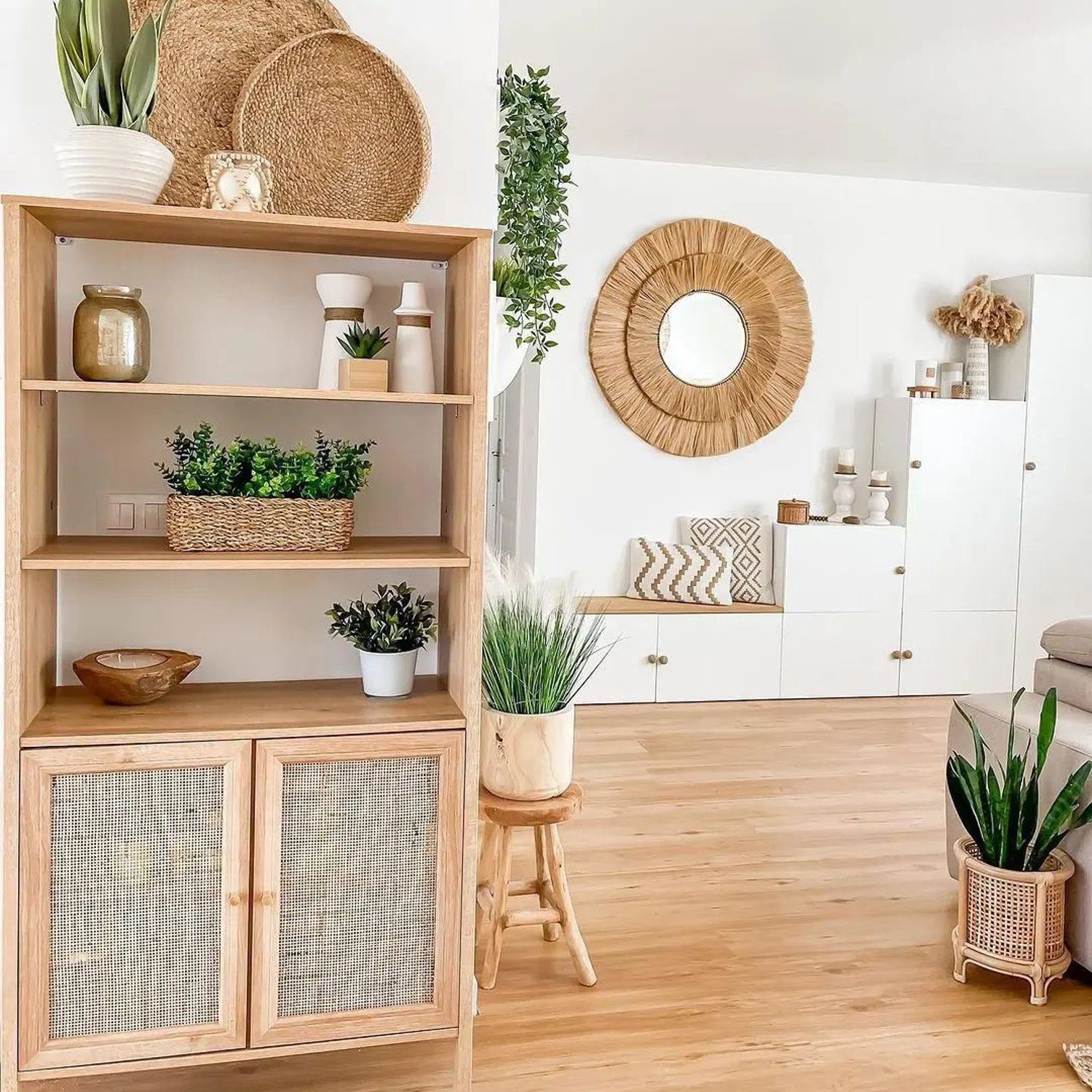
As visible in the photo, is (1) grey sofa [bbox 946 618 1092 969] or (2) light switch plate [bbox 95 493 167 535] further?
(1) grey sofa [bbox 946 618 1092 969]

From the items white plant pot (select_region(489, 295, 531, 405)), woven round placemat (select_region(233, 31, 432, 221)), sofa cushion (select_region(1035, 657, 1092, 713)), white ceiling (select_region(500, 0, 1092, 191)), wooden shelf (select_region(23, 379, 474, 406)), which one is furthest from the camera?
white ceiling (select_region(500, 0, 1092, 191))

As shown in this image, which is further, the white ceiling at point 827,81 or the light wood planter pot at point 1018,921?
the white ceiling at point 827,81

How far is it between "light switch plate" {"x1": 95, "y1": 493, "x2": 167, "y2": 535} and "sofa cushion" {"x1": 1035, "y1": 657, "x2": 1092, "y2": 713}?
2.36 meters

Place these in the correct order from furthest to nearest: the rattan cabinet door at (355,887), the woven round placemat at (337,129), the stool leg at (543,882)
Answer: the stool leg at (543,882) < the woven round placemat at (337,129) < the rattan cabinet door at (355,887)

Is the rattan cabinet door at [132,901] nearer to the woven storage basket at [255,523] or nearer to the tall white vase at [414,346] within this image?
the woven storage basket at [255,523]

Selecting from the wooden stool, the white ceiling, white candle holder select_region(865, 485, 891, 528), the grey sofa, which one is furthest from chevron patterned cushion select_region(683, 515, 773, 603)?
the wooden stool

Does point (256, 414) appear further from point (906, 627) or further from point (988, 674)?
point (988, 674)

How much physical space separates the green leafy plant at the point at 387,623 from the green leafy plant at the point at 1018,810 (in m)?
1.38

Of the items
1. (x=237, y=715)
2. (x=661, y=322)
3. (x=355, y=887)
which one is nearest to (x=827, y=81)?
(x=661, y=322)

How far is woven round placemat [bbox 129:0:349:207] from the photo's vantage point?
2.25m

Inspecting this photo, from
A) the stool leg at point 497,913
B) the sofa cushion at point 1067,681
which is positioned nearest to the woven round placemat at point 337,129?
the stool leg at point 497,913

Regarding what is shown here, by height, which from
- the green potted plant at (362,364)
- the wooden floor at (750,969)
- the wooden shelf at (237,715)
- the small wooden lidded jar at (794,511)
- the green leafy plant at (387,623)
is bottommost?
the wooden floor at (750,969)

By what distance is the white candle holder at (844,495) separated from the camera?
5777 mm

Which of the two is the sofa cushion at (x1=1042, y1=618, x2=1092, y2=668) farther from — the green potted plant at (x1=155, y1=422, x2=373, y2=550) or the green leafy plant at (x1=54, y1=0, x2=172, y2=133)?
the green leafy plant at (x1=54, y1=0, x2=172, y2=133)
